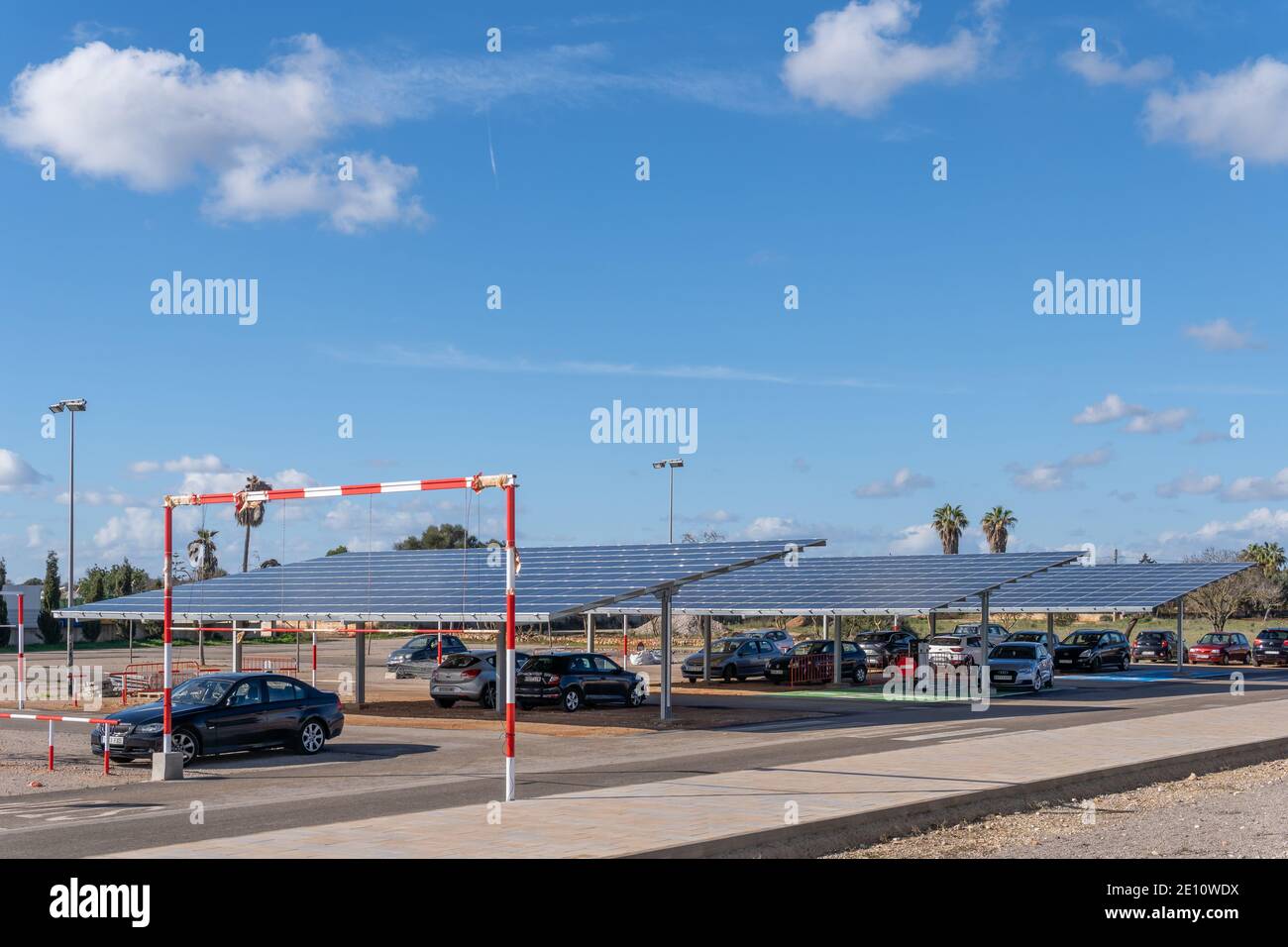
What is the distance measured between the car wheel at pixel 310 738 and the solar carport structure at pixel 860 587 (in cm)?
1449

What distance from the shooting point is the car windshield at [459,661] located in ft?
111

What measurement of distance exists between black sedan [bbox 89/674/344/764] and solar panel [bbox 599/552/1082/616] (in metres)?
15.8

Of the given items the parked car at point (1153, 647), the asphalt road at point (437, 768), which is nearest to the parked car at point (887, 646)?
the parked car at point (1153, 647)

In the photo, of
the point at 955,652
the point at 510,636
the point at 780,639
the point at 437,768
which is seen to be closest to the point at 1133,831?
the point at 510,636

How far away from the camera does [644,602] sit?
41.3m

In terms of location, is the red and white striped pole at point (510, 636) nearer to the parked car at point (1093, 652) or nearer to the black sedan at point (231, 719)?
the black sedan at point (231, 719)

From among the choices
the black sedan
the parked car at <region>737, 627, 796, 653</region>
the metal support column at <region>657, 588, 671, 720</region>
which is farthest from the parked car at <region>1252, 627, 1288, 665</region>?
the black sedan

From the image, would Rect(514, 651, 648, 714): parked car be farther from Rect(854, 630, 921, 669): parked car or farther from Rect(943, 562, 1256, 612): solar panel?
Rect(943, 562, 1256, 612): solar panel

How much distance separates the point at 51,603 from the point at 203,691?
264 feet

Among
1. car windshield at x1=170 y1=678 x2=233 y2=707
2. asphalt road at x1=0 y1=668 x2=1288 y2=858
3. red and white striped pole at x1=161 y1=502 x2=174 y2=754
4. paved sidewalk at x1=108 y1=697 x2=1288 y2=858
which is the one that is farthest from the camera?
car windshield at x1=170 y1=678 x2=233 y2=707

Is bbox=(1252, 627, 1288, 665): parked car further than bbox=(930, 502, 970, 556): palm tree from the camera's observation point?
No

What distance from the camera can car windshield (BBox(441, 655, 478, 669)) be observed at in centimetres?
3391
